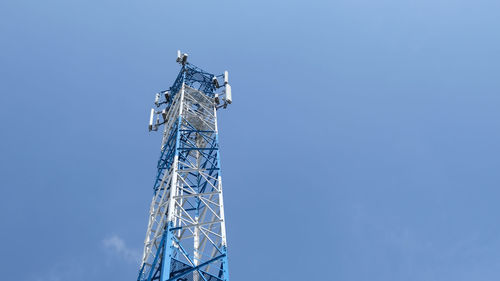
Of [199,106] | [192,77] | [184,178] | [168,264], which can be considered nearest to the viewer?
[168,264]

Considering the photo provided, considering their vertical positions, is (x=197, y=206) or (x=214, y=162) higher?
(x=214, y=162)

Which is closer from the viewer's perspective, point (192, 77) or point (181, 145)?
point (181, 145)

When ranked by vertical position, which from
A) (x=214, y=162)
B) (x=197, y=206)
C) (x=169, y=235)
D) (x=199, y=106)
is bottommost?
(x=169, y=235)

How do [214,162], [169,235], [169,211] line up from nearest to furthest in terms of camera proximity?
[169,235] < [169,211] < [214,162]

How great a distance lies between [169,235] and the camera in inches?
765

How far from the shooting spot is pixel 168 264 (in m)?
18.0

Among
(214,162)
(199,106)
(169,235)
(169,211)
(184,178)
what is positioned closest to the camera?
(169,235)

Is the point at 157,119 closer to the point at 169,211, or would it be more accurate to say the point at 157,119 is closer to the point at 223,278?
the point at 169,211

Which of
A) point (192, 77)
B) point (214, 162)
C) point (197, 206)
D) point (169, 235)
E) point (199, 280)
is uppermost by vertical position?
point (192, 77)

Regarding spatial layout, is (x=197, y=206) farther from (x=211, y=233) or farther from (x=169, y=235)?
(x=169, y=235)

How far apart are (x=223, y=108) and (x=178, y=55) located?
22.0 ft

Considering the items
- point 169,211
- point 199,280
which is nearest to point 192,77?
point 169,211

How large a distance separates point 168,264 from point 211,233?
427 centimetres

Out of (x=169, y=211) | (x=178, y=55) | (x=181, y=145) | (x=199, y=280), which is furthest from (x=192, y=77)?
(x=199, y=280)
